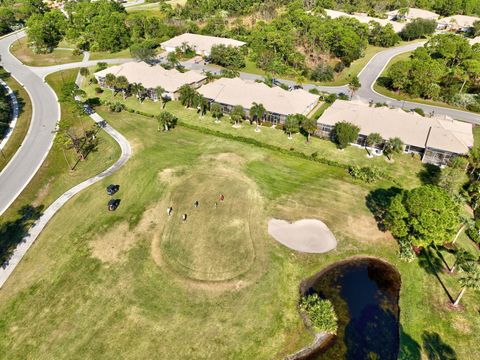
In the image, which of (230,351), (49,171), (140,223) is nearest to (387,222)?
(230,351)

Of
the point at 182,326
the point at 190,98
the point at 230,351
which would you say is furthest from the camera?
the point at 190,98

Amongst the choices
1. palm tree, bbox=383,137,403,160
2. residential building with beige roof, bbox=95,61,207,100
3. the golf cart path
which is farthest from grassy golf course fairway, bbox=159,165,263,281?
residential building with beige roof, bbox=95,61,207,100

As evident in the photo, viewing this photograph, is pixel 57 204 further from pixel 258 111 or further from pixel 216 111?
pixel 258 111

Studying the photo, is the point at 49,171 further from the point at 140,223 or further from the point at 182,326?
the point at 182,326

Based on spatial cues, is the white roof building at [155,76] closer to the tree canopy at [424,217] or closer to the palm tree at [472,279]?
the tree canopy at [424,217]

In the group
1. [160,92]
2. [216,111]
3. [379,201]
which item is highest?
[160,92]

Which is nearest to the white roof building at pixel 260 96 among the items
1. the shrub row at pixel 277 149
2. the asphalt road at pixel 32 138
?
the shrub row at pixel 277 149

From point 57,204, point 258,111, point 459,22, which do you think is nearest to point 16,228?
point 57,204
